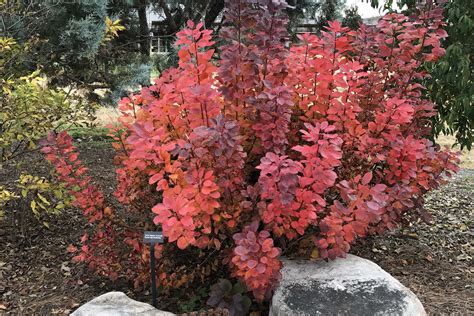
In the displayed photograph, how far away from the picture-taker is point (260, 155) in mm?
2445

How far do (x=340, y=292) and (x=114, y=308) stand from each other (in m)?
0.92

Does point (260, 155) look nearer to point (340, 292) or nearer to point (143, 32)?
point (340, 292)

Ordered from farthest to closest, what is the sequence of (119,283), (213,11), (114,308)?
(213,11) → (119,283) → (114,308)

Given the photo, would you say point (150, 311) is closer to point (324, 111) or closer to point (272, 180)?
point (272, 180)

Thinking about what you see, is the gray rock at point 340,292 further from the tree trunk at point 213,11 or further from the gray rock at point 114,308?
the tree trunk at point 213,11

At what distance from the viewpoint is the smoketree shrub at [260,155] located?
1977 mm

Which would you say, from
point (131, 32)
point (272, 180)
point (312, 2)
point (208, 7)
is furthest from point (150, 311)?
point (312, 2)

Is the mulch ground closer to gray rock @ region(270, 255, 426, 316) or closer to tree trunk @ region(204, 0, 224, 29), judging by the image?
gray rock @ region(270, 255, 426, 316)

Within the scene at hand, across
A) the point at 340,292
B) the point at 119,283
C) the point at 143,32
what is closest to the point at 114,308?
the point at 119,283

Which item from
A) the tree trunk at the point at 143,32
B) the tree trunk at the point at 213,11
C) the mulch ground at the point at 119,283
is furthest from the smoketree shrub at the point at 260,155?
the tree trunk at the point at 213,11

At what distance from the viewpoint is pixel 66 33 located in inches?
177

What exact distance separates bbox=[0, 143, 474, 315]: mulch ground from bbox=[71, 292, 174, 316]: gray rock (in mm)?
490

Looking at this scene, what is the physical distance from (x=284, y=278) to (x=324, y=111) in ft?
2.69

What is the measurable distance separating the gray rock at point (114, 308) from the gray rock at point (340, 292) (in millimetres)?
510
